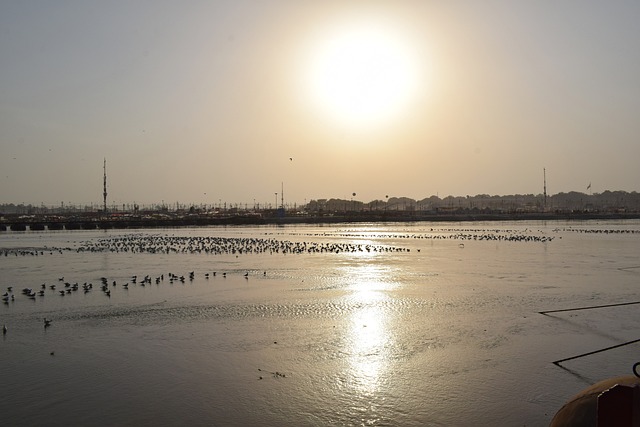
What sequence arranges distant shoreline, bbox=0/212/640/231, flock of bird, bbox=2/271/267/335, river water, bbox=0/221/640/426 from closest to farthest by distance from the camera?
river water, bbox=0/221/640/426, flock of bird, bbox=2/271/267/335, distant shoreline, bbox=0/212/640/231

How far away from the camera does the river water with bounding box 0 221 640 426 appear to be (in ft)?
31.8

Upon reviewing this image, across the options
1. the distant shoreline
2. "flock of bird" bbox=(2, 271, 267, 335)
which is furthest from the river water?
the distant shoreline

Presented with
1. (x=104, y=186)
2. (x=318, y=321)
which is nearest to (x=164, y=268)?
(x=318, y=321)

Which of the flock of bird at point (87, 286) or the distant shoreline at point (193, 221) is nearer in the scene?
the flock of bird at point (87, 286)

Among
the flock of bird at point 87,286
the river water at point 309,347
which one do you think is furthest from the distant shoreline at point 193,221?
the flock of bird at point 87,286

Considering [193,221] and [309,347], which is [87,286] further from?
[193,221]

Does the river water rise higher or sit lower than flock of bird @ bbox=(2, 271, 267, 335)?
lower

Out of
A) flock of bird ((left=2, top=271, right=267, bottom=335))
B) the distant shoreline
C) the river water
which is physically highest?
the distant shoreline

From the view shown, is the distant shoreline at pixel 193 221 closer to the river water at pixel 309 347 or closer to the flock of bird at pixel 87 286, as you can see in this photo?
the river water at pixel 309 347

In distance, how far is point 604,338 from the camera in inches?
545

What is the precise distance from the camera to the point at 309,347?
13.5 meters

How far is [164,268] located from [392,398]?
74.7 feet

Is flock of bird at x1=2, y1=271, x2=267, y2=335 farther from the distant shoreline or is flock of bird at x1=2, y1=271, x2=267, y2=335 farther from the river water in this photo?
the distant shoreline

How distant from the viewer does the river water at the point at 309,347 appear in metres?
9.69
